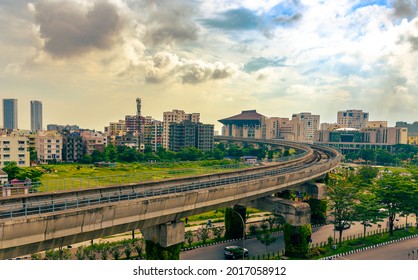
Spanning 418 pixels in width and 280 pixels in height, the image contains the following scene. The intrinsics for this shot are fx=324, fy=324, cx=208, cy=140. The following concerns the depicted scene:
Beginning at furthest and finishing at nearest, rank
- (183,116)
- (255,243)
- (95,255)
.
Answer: (183,116) < (255,243) < (95,255)

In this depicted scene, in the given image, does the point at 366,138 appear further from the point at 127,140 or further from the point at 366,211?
the point at 366,211

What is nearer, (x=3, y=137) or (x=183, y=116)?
(x=3, y=137)

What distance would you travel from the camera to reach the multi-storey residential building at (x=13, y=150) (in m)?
81.5

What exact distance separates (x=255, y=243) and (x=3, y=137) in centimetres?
7196

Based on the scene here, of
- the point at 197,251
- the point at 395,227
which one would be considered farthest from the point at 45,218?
the point at 395,227

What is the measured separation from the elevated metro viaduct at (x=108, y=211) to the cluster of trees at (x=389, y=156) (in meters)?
109

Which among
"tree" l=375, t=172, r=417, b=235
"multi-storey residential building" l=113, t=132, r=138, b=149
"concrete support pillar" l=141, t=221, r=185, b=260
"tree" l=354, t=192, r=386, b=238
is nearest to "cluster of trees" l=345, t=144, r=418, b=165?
"multi-storey residential building" l=113, t=132, r=138, b=149

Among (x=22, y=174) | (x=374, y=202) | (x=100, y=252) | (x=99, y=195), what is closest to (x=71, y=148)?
(x=22, y=174)

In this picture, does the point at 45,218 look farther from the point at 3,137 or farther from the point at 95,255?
the point at 3,137

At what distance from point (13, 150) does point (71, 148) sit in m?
24.3

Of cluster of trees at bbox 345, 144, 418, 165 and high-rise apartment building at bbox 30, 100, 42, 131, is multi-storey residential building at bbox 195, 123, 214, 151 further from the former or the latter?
cluster of trees at bbox 345, 144, 418, 165

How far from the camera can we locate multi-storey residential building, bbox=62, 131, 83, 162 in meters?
106

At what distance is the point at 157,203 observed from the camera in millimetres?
23500

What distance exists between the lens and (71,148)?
106812 millimetres
